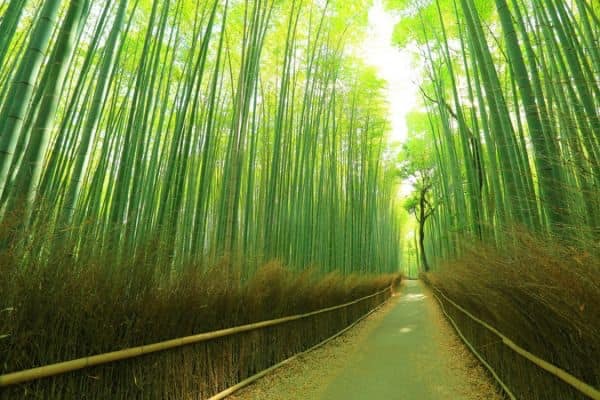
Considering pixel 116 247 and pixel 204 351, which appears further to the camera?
pixel 204 351

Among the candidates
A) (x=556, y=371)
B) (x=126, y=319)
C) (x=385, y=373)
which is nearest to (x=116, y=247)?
(x=126, y=319)

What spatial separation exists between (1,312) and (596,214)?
2.31 meters

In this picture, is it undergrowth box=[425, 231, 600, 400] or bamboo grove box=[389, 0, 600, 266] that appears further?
bamboo grove box=[389, 0, 600, 266]

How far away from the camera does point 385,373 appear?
10.5ft

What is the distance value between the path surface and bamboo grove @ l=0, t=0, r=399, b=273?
1109 millimetres

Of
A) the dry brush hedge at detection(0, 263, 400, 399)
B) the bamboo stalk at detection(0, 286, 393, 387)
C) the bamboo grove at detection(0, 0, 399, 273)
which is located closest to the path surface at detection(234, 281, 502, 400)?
the dry brush hedge at detection(0, 263, 400, 399)

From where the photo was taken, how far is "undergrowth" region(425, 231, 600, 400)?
1.25 metres

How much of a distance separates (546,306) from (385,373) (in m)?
2.04

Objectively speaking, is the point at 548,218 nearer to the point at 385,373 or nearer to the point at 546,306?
the point at 546,306

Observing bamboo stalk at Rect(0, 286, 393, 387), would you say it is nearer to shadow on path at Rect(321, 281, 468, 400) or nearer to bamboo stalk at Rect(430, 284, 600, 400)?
shadow on path at Rect(321, 281, 468, 400)

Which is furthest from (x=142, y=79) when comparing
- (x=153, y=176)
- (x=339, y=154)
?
(x=339, y=154)

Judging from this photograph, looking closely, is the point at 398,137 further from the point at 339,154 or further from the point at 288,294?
the point at 288,294

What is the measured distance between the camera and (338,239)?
7.41 meters

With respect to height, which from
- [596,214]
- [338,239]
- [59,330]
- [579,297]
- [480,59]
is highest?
[480,59]
